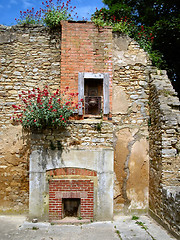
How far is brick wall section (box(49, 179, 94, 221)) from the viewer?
534 cm

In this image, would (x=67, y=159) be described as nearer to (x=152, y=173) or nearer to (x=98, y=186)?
(x=98, y=186)

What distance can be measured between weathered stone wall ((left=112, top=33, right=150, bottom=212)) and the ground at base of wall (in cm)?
80

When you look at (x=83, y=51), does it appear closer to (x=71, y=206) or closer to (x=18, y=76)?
(x=18, y=76)

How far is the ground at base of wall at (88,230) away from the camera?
4.56 metres

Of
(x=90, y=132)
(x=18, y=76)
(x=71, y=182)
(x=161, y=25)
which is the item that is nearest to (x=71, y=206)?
(x=71, y=182)

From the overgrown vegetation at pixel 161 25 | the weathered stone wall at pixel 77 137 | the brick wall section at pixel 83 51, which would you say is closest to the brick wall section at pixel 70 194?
the weathered stone wall at pixel 77 137

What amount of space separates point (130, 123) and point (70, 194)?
2.69 metres

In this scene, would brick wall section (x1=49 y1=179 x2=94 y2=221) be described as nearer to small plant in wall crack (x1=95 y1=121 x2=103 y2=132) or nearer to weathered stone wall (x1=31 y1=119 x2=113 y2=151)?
weathered stone wall (x1=31 y1=119 x2=113 y2=151)

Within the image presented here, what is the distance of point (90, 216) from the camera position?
5.35 meters

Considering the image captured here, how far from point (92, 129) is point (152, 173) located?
7.08 ft

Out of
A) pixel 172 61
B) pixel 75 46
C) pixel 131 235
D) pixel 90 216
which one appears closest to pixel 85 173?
pixel 90 216

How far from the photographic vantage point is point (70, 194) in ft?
17.6

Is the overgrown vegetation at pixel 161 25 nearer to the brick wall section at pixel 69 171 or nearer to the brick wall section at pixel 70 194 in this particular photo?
the brick wall section at pixel 69 171

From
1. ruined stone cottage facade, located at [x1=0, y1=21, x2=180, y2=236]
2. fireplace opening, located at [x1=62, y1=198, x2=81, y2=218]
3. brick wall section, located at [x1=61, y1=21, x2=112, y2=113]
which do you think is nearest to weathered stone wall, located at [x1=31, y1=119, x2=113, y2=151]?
ruined stone cottage facade, located at [x1=0, y1=21, x2=180, y2=236]
